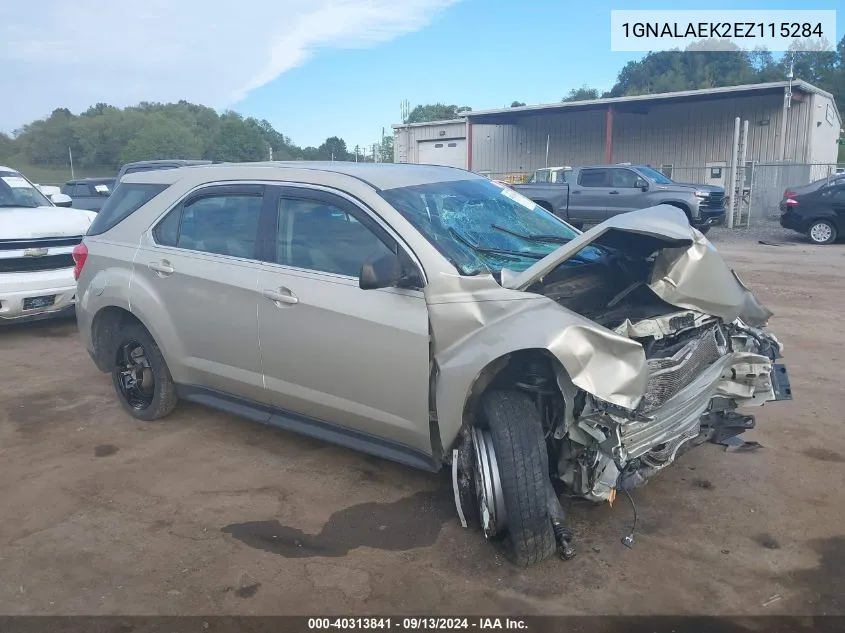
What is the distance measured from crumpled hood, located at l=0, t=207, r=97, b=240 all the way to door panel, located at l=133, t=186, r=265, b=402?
12.0 ft

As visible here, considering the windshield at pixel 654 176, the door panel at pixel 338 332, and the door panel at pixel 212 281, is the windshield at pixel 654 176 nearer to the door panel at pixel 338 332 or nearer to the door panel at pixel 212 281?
the door panel at pixel 212 281

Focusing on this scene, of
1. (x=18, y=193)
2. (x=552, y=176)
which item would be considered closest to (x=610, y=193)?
(x=552, y=176)

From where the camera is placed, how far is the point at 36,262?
772 cm

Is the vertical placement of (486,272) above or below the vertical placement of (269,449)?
above

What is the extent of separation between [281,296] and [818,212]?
16103mm

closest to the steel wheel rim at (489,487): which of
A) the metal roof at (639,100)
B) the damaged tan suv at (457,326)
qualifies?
the damaged tan suv at (457,326)

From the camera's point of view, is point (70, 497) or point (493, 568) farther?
point (70, 497)

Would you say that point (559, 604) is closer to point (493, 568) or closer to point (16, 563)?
point (493, 568)

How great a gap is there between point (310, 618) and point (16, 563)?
155 cm

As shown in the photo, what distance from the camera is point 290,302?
4.01 metres

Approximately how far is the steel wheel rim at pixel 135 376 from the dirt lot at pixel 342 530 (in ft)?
0.66

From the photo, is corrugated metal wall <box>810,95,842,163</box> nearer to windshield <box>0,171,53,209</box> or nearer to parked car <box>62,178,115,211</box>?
parked car <box>62,178,115,211</box>

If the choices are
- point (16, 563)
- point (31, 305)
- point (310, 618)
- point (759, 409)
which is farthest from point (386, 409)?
point (31, 305)

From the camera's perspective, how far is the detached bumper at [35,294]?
7.46m
